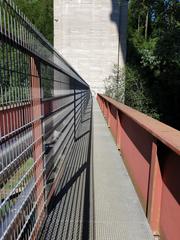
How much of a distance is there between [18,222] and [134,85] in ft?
64.1

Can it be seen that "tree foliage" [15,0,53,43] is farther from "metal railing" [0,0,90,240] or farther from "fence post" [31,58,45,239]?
"metal railing" [0,0,90,240]

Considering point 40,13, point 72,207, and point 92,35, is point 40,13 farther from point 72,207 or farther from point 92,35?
point 72,207

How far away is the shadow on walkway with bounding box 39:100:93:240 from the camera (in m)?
2.58

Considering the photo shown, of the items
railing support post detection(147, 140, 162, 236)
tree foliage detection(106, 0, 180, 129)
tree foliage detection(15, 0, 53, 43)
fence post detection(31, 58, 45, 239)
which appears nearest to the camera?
fence post detection(31, 58, 45, 239)

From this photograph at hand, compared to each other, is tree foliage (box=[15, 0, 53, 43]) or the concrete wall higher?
tree foliage (box=[15, 0, 53, 43])

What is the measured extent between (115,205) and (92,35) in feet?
79.2

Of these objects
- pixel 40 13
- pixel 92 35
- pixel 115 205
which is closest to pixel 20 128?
pixel 115 205

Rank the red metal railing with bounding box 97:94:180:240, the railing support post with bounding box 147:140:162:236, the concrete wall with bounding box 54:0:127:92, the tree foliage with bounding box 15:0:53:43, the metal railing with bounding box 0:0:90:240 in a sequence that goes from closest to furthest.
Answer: the metal railing with bounding box 0:0:90:240, the red metal railing with bounding box 97:94:180:240, the railing support post with bounding box 147:140:162:236, the concrete wall with bounding box 54:0:127:92, the tree foliage with bounding box 15:0:53:43

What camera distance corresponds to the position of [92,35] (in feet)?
84.3

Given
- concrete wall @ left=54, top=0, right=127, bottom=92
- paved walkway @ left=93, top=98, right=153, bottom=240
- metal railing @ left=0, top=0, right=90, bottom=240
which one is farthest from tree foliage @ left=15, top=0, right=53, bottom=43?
metal railing @ left=0, top=0, right=90, bottom=240

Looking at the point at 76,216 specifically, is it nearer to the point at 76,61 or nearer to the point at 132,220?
the point at 132,220

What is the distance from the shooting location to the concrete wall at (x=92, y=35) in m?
25.1

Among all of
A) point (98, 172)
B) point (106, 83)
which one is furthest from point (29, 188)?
point (106, 83)

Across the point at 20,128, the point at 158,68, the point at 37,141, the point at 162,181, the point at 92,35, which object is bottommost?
the point at 162,181
